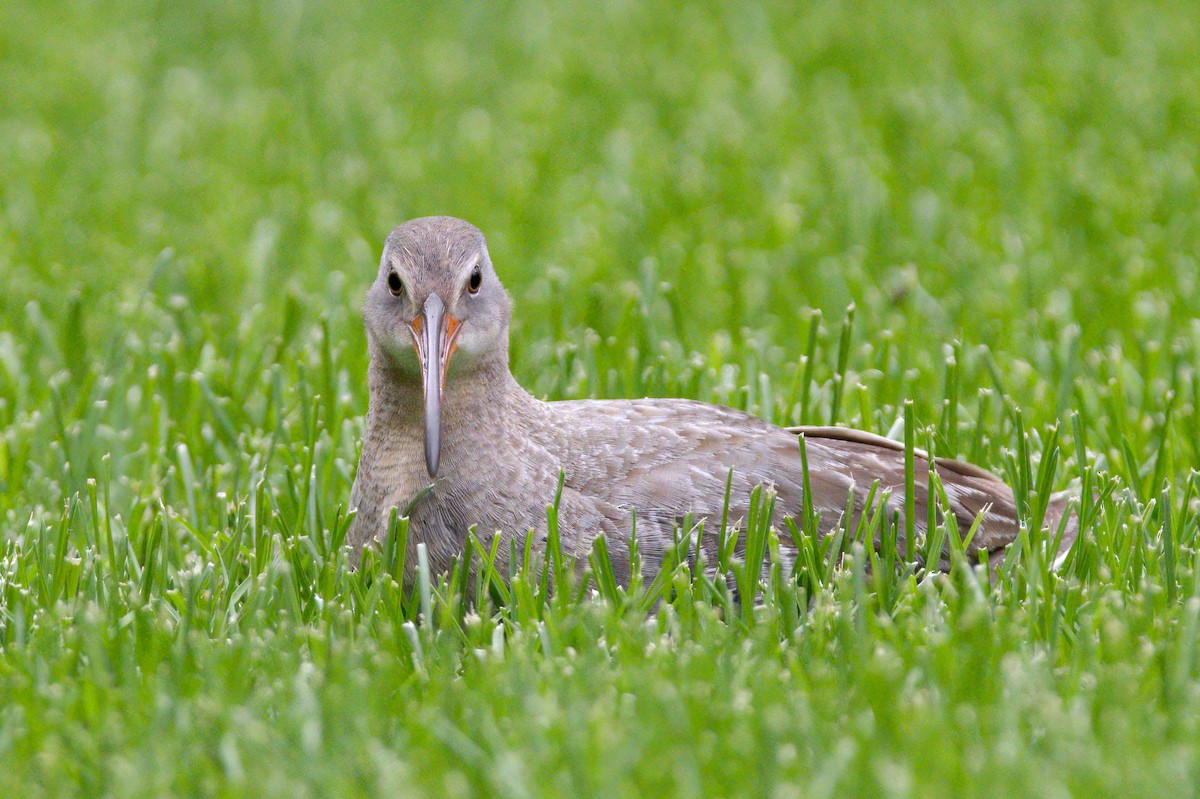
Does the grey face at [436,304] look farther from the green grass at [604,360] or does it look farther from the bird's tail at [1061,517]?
the bird's tail at [1061,517]

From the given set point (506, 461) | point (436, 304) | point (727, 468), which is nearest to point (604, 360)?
point (727, 468)

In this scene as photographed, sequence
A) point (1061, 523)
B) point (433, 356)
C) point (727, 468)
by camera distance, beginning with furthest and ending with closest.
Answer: point (727, 468)
point (1061, 523)
point (433, 356)

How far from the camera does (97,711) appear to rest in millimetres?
3193

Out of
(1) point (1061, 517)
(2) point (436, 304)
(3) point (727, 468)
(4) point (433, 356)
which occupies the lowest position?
(1) point (1061, 517)

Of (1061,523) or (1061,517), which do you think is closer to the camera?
(1061,523)

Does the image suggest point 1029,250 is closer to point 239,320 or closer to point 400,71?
point 239,320

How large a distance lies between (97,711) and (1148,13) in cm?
847

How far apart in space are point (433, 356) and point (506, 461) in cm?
35

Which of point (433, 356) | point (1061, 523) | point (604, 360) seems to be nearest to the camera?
point (433, 356)

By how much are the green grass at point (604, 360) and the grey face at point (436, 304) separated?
0.49m

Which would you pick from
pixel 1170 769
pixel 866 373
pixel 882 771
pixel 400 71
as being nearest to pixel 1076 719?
pixel 1170 769

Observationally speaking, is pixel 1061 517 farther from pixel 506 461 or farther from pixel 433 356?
pixel 433 356

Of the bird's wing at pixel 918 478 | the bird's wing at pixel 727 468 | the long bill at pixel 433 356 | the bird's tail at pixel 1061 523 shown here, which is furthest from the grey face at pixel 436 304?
the bird's tail at pixel 1061 523

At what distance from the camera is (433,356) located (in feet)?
12.7
